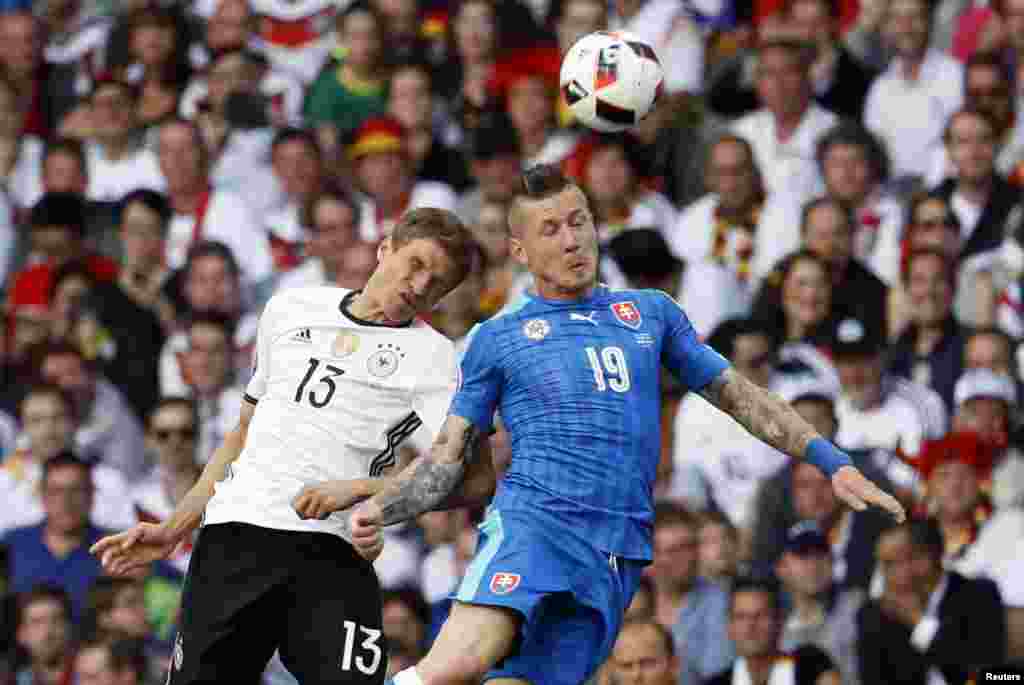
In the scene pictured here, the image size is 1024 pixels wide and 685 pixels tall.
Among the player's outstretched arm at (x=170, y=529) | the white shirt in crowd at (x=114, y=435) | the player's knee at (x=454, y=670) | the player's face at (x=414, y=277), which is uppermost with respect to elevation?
the player's face at (x=414, y=277)

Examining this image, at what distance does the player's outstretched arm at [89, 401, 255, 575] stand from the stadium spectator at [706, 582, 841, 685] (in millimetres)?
3352

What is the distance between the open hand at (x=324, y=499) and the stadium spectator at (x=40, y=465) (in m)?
5.34

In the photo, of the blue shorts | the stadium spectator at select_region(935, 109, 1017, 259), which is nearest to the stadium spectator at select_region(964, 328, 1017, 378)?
the stadium spectator at select_region(935, 109, 1017, 259)

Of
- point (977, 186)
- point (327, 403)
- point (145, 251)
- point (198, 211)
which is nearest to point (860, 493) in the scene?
point (327, 403)

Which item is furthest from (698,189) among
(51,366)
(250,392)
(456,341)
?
(250,392)

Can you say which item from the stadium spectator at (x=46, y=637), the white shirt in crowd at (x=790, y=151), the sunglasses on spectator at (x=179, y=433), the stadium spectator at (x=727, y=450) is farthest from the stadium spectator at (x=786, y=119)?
the stadium spectator at (x=46, y=637)

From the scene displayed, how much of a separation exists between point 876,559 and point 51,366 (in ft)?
17.7

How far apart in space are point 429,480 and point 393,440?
1.16 ft

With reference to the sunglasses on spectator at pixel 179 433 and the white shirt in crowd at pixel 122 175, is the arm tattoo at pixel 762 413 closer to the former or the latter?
the sunglasses on spectator at pixel 179 433

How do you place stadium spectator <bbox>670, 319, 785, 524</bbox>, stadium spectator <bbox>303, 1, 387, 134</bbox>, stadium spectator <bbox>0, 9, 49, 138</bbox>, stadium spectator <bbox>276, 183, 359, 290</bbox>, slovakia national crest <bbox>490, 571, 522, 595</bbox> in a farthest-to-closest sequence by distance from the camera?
stadium spectator <bbox>0, 9, 49, 138</bbox>, stadium spectator <bbox>303, 1, 387, 134</bbox>, stadium spectator <bbox>276, 183, 359, 290</bbox>, stadium spectator <bbox>670, 319, 785, 524</bbox>, slovakia national crest <bbox>490, 571, 522, 595</bbox>

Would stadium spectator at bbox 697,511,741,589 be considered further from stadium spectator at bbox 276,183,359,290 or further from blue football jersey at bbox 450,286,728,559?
stadium spectator at bbox 276,183,359,290

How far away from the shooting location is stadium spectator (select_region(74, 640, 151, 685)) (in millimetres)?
11664

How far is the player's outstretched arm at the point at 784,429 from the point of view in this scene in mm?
8039

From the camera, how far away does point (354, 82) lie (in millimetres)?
15500
